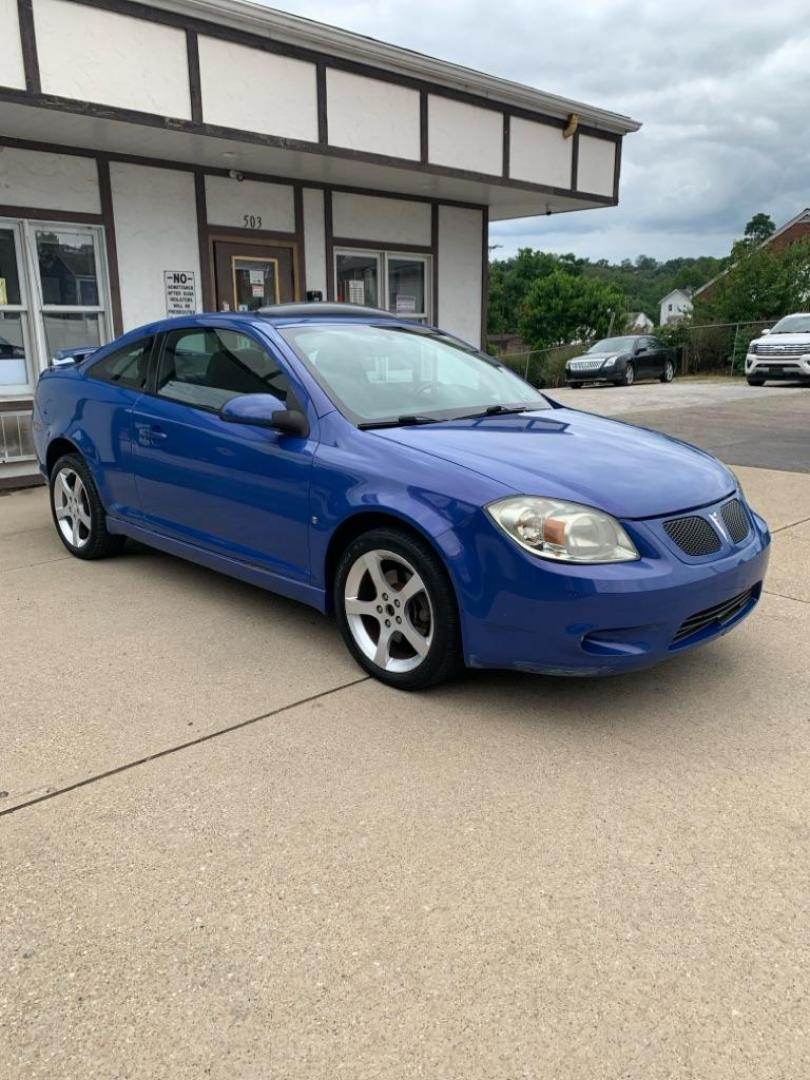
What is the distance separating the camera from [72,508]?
5.68 metres

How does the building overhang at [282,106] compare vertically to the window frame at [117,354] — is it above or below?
above

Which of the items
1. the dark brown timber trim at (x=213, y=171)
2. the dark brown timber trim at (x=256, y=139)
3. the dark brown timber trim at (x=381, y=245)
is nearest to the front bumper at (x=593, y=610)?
the dark brown timber trim at (x=256, y=139)

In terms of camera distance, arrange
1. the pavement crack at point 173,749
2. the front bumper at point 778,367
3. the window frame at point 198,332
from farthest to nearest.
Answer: the front bumper at point 778,367 → the window frame at point 198,332 → the pavement crack at point 173,749

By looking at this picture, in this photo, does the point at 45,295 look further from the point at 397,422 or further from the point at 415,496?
the point at 415,496

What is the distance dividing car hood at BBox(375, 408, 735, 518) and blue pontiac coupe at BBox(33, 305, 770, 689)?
12 millimetres

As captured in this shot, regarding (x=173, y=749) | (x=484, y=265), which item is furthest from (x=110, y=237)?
(x=173, y=749)

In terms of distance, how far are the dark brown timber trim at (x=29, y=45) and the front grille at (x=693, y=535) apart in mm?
6114

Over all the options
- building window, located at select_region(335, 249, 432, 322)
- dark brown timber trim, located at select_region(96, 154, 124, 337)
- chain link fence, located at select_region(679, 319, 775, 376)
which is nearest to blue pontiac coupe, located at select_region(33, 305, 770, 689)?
dark brown timber trim, located at select_region(96, 154, 124, 337)

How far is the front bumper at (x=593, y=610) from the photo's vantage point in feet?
10.0

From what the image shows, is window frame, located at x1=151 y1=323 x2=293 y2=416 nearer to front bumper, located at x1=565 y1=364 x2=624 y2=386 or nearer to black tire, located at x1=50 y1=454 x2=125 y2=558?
black tire, located at x1=50 y1=454 x2=125 y2=558

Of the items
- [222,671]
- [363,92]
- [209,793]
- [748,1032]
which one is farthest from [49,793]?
[363,92]

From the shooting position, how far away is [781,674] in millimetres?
3768

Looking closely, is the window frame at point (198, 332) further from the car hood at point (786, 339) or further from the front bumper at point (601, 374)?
the front bumper at point (601, 374)

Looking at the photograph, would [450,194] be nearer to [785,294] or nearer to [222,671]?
[222,671]
